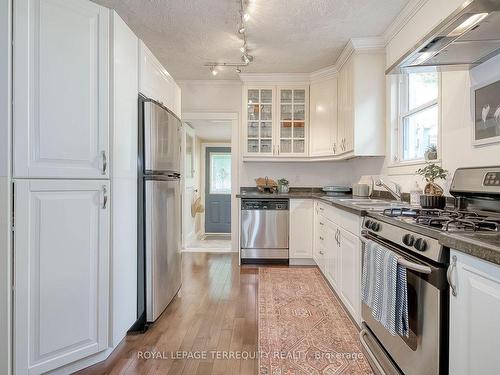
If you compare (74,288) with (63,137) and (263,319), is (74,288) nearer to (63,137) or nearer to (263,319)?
(63,137)

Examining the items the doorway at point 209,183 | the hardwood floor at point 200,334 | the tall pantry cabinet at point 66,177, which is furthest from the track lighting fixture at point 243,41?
the hardwood floor at point 200,334

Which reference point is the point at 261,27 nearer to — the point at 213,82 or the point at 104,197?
the point at 213,82

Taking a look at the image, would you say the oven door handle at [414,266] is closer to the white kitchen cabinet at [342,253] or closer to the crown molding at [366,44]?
the white kitchen cabinet at [342,253]

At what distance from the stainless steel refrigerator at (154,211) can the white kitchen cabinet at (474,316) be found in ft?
5.97

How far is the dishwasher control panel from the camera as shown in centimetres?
382

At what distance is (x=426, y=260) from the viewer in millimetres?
1252

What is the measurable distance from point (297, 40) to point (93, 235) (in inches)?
105

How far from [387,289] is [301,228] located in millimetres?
2344

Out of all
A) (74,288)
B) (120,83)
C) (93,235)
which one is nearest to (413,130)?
(120,83)

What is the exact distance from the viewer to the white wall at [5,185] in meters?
1.42

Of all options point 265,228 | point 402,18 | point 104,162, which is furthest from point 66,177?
point 402,18

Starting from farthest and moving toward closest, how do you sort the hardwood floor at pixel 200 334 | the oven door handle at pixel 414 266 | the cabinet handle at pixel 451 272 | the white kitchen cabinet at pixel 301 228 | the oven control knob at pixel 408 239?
the white kitchen cabinet at pixel 301 228 → the hardwood floor at pixel 200 334 → the oven control knob at pixel 408 239 → the oven door handle at pixel 414 266 → the cabinet handle at pixel 451 272

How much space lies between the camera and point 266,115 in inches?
164

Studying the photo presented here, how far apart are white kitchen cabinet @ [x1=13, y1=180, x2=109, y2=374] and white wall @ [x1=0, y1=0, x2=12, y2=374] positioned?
0.03m
